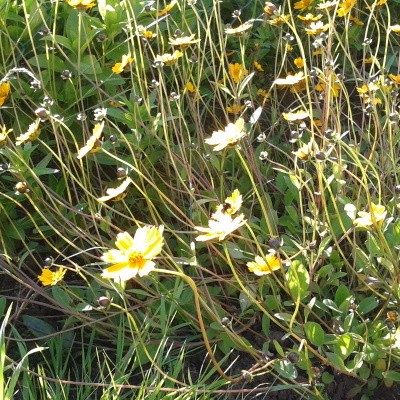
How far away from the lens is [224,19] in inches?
92.7

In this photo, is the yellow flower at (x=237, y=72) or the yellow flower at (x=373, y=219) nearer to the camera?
the yellow flower at (x=373, y=219)

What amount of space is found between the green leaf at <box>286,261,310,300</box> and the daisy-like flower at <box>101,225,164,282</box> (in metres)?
0.41

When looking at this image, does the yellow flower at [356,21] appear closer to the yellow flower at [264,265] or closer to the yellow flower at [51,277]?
the yellow flower at [264,265]

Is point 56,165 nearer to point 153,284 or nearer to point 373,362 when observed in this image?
point 153,284

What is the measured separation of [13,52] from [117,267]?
Answer: 3.01ft

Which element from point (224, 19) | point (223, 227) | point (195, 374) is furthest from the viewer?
point (224, 19)

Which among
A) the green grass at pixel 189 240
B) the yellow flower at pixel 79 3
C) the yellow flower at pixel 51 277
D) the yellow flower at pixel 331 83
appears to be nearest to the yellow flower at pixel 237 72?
the green grass at pixel 189 240

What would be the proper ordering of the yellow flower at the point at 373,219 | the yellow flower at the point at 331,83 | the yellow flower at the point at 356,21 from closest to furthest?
the yellow flower at the point at 373,219, the yellow flower at the point at 331,83, the yellow flower at the point at 356,21

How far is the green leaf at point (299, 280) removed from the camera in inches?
55.1

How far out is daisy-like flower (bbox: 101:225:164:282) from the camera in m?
1.01

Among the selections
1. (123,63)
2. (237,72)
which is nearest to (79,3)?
(123,63)

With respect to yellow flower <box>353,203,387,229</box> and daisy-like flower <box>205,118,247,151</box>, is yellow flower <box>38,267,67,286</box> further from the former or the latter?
yellow flower <box>353,203,387,229</box>

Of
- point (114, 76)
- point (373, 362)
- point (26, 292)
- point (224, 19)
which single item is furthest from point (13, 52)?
point (373, 362)

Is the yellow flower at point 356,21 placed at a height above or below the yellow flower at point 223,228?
below
